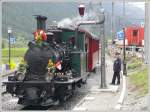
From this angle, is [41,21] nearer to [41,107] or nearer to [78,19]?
[41,107]

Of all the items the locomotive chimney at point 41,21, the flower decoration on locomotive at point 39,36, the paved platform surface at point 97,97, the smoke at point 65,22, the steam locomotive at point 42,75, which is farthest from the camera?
the smoke at point 65,22

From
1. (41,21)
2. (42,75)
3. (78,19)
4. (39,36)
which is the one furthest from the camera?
(78,19)

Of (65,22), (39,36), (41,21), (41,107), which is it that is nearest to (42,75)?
(41,107)

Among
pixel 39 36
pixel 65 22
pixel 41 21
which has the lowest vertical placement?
pixel 39 36

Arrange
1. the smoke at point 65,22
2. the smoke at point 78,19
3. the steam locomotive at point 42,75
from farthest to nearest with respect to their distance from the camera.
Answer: the smoke at point 65,22 → the smoke at point 78,19 → the steam locomotive at point 42,75

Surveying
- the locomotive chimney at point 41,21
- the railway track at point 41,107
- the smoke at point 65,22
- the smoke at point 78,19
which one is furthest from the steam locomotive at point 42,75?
the smoke at point 65,22

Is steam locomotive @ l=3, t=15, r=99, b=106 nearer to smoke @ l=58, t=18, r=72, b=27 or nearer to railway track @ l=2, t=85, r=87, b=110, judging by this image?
railway track @ l=2, t=85, r=87, b=110

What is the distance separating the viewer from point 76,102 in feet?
47.7

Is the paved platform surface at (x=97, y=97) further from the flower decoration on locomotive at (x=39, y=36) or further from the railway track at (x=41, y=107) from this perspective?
the flower decoration on locomotive at (x=39, y=36)

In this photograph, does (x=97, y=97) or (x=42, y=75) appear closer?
(x=42, y=75)

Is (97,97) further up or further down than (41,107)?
further up

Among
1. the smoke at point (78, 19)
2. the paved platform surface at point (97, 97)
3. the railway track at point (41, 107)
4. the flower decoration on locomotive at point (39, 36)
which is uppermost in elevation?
the smoke at point (78, 19)

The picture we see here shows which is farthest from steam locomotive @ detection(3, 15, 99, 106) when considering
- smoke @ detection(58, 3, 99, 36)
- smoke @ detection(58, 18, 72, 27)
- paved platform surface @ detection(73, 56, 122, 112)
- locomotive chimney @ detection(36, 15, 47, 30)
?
smoke @ detection(58, 18, 72, 27)

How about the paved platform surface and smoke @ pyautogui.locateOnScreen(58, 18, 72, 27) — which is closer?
the paved platform surface
